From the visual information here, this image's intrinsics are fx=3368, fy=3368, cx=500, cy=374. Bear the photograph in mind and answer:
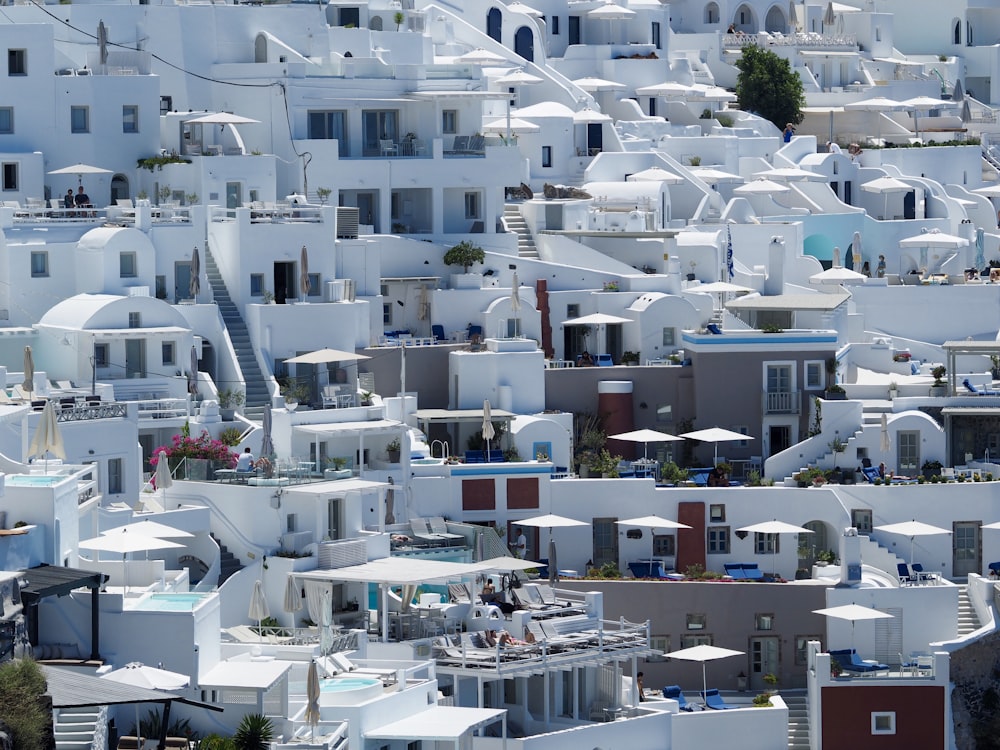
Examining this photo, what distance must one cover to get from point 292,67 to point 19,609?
103ft

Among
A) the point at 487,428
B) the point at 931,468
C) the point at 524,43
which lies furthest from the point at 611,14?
the point at 487,428

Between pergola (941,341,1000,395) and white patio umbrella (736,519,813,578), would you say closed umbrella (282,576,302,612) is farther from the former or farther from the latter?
pergola (941,341,1000,395)

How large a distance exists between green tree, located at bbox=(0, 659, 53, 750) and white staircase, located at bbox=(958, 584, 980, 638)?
90.3 ft

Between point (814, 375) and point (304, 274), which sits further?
point (814, 375)

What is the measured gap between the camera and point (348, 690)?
209 feet

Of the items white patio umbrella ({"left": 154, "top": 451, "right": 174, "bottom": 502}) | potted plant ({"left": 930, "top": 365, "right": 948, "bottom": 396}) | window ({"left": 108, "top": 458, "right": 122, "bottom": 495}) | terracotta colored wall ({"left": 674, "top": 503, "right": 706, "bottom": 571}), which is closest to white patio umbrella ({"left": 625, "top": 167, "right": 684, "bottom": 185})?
potted plant ({"left": 930, "top": 365, "right": 948, "bottom": 396})

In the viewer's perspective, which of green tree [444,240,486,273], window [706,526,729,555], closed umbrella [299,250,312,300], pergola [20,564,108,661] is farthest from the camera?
green tree [444,240,486,273]

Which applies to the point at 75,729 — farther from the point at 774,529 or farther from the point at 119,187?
the point at 119,187

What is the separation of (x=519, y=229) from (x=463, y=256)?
4.28 metres

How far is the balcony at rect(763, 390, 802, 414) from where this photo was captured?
269 ft

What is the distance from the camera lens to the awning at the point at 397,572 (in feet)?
225

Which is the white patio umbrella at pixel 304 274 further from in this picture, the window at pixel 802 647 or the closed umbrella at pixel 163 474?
the window at pixel 802 647

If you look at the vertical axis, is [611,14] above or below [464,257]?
above

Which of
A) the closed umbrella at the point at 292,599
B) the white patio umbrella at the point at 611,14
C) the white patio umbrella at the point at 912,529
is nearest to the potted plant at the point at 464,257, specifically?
the white patio umbrella at the point at 912,529
